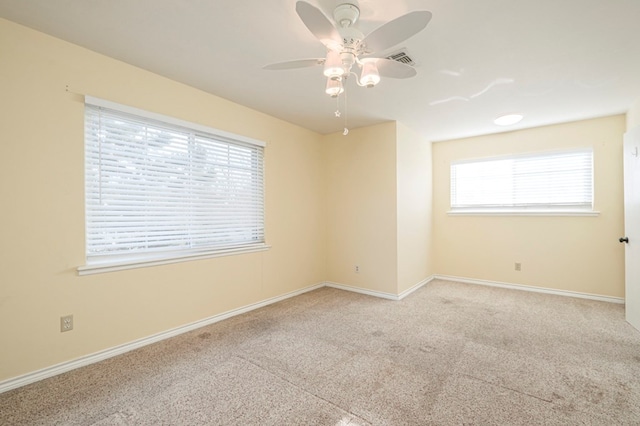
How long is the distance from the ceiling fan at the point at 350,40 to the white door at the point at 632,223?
112 inches

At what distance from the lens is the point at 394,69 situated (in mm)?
1807

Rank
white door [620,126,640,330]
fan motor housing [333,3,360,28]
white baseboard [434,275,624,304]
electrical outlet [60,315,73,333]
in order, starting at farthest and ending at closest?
white baseboard [434,275,624,304]
white door [620,126,640,330]
electrical outlet [60,315,73,333]
fan motor housing [333,3,360,28]

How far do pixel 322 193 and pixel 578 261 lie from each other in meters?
3.73

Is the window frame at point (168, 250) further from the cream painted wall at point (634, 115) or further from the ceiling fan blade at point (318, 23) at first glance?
the cream painted wall at point (634, 115)

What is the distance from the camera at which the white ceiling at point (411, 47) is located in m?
1.76

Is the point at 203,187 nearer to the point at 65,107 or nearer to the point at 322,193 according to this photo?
the point at 65,107

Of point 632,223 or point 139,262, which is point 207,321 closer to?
point 139,262

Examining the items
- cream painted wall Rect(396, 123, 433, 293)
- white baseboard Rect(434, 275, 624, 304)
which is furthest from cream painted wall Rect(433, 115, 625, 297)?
cream painted wall Rect(396, 123, 433, 293)

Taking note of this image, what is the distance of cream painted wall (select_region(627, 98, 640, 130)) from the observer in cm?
311

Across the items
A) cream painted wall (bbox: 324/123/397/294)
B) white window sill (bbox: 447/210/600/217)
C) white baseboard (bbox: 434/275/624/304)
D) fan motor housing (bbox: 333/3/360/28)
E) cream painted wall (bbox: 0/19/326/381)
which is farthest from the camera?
cream painted wall (bbox: 324/123/397/294)

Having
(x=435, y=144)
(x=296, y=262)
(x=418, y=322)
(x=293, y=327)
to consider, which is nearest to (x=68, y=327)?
(x=293, y=327)

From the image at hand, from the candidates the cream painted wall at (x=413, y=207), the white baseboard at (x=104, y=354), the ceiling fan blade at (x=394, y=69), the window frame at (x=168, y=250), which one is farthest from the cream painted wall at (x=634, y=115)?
the white baseboard at (x=104, y=354)

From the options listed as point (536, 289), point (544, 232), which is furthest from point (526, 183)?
point (536, 289)

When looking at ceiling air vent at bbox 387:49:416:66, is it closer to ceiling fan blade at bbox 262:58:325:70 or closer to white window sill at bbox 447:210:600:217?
ceiling fan blade at bbox 262:58:325:70
